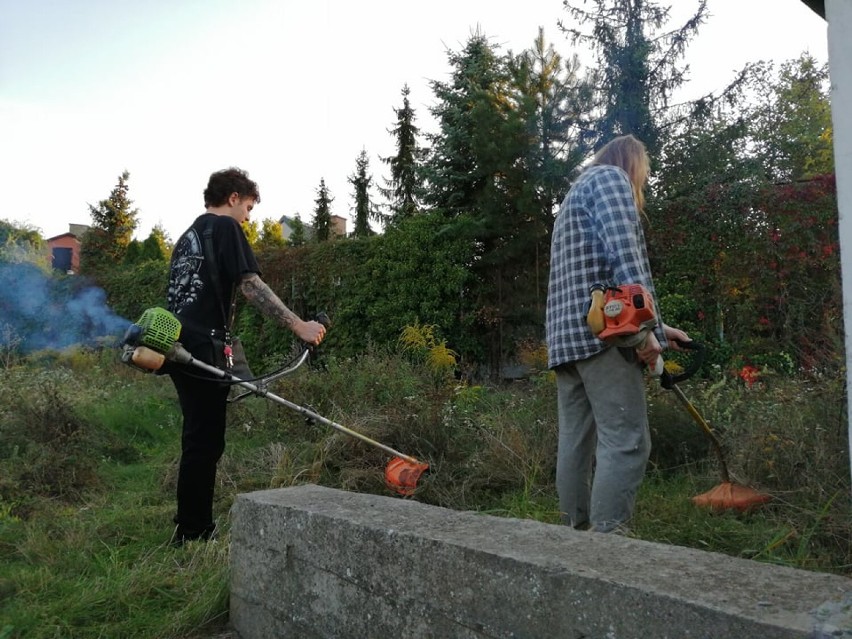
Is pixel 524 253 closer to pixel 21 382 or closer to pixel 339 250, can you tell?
pixel 339 250

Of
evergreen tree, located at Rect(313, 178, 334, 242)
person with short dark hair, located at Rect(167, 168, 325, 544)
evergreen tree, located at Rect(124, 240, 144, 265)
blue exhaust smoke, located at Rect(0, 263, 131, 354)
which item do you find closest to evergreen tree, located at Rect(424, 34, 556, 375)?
person with short dark hair, located at Rect(167, 168, 325, 544)

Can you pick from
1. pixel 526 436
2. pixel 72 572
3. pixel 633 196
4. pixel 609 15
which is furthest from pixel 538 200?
pixel 72 572

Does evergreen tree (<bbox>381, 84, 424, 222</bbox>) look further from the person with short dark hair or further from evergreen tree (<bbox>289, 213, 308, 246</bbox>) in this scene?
the person with short dark hair

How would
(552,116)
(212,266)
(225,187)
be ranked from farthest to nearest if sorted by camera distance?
(552,116) < (225,187) < (212,266)

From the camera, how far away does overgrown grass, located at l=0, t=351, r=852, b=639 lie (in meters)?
2.72

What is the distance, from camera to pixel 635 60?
1418 cm

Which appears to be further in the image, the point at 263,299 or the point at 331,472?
the point at 331,472

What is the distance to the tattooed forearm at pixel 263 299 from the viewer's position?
3.79 meters

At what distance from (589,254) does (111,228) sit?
104 ft

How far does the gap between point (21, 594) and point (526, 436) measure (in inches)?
98.1

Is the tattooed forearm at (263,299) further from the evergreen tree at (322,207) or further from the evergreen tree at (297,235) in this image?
the evergreen tree at (322,207)

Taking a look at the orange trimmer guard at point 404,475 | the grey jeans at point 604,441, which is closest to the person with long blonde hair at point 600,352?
the grey jeans at point 604,441

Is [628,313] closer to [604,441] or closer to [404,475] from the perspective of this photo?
[604,441]

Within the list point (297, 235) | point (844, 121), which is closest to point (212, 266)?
point (844, 121)
